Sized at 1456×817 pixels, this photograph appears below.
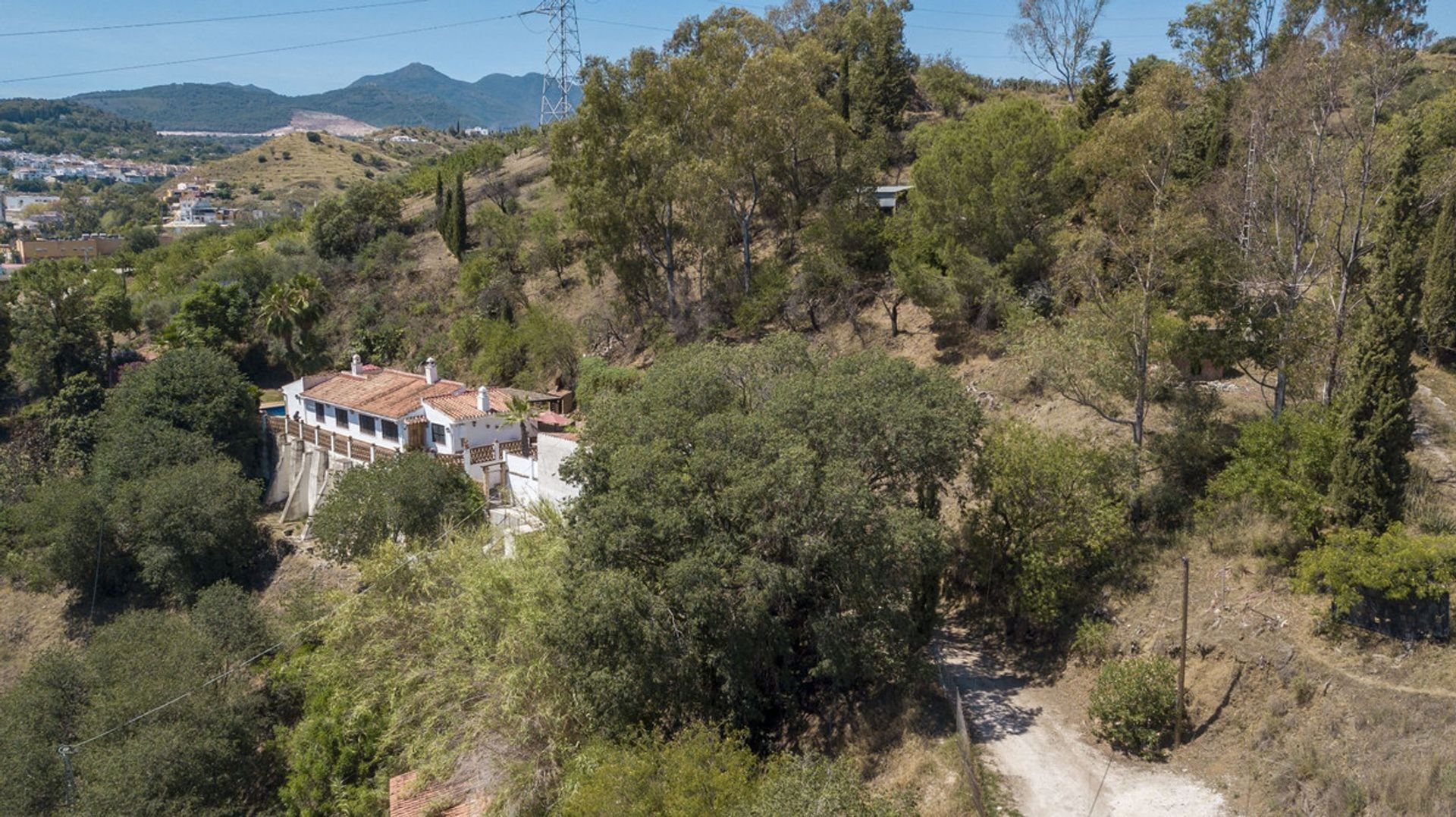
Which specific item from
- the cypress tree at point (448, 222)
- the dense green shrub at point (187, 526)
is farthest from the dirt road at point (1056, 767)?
the cypress tree at point (448, 222)

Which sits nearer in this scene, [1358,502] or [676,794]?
[676,794]

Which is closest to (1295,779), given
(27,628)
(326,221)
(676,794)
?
(676,794)

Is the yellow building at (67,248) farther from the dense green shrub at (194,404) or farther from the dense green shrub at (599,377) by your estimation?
the dense green shrub at (599,377)

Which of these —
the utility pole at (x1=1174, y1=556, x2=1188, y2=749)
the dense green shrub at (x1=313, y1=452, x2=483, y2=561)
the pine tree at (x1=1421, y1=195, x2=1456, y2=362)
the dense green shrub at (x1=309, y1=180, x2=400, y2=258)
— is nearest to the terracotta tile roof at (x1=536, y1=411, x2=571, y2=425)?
the dense green shrub at (x1=313, y1=452, x2=483, y2=561)

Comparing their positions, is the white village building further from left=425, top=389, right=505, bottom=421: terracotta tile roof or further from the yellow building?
Answer: the yellow building

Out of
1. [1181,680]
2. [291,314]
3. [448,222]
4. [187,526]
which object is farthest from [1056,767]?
[448,222]

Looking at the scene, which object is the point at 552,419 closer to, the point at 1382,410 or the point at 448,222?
the point at 1382,410

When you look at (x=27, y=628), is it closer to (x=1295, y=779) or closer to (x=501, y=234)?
(x=501, y=234)
